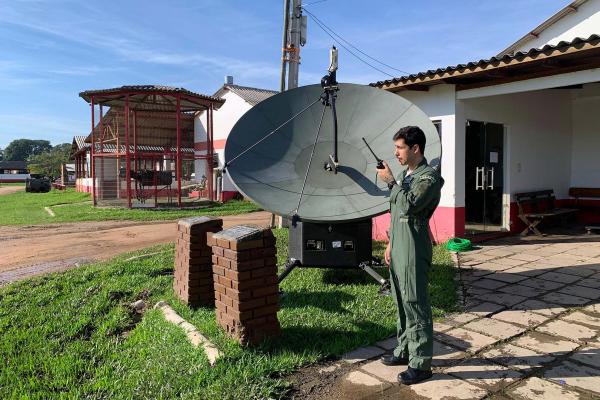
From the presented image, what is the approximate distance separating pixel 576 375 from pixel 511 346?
0.55m

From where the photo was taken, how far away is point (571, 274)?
5.82 metres

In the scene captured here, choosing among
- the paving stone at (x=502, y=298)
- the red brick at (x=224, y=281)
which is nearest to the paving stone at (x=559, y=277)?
the paving stone at (x=502, y=298)

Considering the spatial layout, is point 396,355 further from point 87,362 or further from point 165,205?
point 165,205

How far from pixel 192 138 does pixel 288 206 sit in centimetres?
2317

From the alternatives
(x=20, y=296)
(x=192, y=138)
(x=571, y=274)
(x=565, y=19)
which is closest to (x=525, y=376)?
(x=571, y=274)

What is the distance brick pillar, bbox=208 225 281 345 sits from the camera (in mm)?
3520

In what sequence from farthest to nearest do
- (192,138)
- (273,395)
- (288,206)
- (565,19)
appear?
1. (192,138)
2. (565,19)
3. (288,206)
4. (273,395)

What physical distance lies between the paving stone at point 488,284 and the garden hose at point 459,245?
6.16ft

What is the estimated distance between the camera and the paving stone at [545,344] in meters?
3.53

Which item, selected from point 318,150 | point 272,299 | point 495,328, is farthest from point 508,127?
point 272,299

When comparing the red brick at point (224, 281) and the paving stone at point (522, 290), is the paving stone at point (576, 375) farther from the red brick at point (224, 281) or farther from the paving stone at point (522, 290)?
the red brick at point (224, 281)

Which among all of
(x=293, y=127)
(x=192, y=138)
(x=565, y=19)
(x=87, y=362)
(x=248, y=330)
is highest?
(x=565, y=19)

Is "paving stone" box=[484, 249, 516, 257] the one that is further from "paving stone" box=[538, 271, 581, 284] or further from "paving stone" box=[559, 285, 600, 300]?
"paving stone" box=[559, 285, 600, 300]

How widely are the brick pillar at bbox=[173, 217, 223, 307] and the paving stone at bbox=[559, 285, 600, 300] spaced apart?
3969mm
